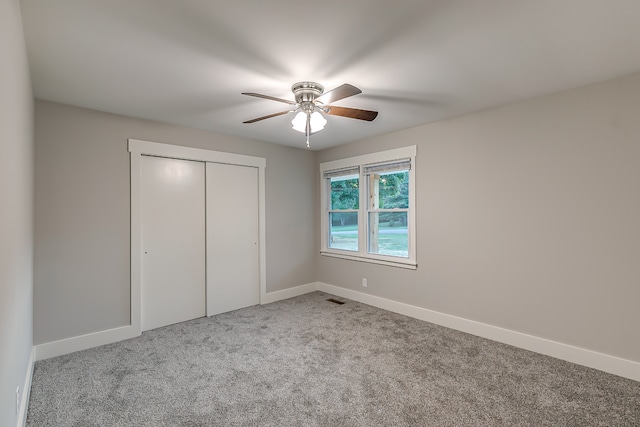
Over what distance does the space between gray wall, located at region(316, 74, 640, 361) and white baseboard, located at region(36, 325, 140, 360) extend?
3.32 meters

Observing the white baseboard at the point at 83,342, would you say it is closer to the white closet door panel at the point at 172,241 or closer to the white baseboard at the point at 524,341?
the white closet door panel at the point at 172,241

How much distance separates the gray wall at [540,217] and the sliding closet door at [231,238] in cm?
222

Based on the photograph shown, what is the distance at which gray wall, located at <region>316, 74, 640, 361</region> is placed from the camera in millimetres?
2496

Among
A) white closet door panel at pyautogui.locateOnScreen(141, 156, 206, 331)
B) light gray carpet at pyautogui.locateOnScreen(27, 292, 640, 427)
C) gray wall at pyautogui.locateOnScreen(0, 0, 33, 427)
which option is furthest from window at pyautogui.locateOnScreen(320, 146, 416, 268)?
gray wall at pyautogui.locateOnScreen(0, 0, 33, 427)

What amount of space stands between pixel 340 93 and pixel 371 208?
8.30ft

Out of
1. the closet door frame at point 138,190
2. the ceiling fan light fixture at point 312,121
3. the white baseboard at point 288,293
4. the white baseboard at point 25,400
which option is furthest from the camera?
the white baseboard at point 288,293

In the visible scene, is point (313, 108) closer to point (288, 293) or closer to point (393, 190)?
point (393, 190)

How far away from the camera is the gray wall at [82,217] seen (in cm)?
290

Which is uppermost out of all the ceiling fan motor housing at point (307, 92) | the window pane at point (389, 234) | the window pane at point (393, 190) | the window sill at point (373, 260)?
the ceiling fan motor housing at point (307, 92)

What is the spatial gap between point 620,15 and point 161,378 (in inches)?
154

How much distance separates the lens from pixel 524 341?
299 centimetres

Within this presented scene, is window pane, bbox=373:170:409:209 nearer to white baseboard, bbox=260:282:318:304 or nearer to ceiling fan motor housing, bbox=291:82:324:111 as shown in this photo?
white baseboard, bbox=260:282:318:304

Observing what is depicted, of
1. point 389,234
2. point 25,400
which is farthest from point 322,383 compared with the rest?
point 389,234

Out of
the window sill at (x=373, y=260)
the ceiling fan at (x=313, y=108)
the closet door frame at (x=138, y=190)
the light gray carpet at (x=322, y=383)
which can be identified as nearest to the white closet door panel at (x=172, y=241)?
the closet door frame at (x=138, y=190)
